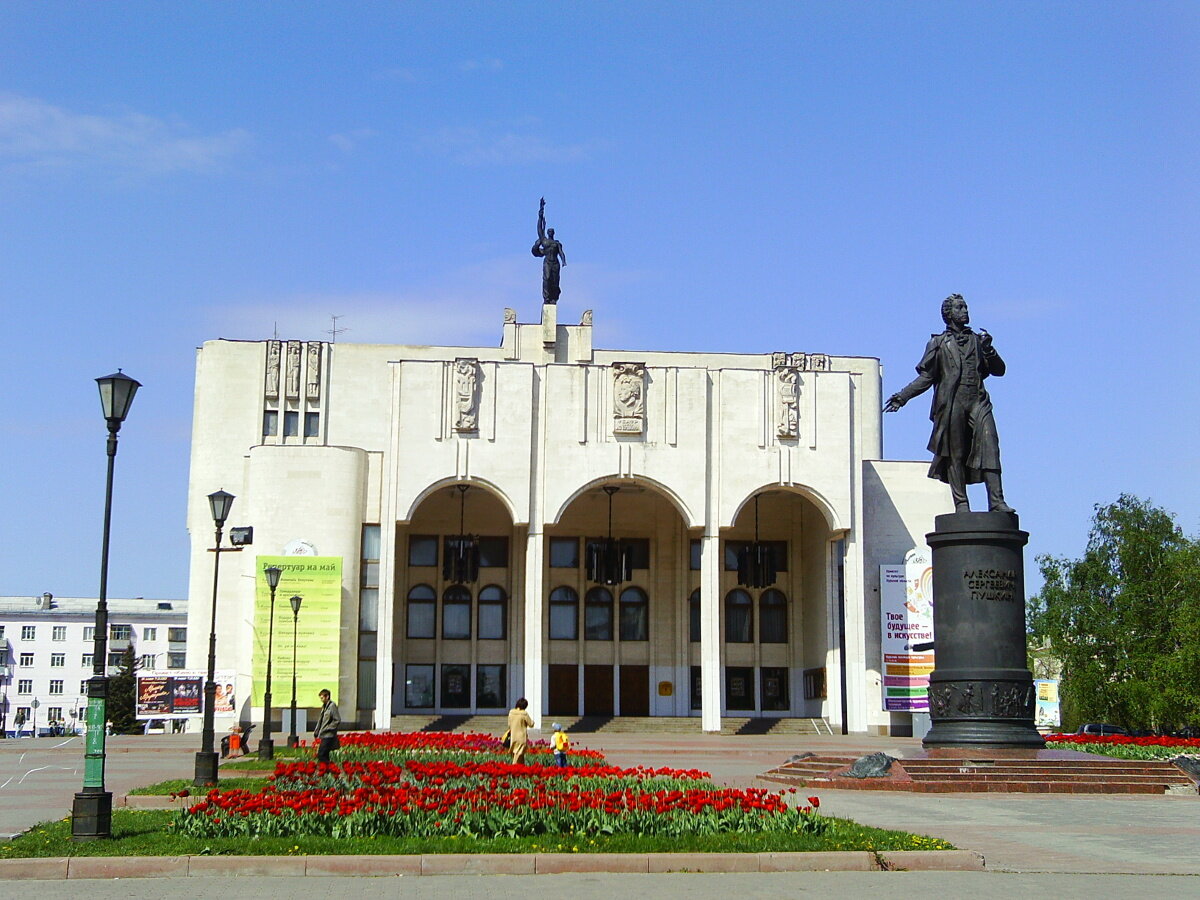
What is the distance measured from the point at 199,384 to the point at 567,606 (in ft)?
61.2

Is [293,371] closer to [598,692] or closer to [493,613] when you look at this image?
[493,613]

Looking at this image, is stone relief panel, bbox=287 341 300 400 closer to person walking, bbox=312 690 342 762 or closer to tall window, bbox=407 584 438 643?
tall window, bbox=407 584 438 643

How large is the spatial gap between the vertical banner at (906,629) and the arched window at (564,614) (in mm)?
12651

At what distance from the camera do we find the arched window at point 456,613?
185 feet

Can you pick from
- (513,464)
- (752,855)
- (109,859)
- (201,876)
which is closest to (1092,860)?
(752,855)

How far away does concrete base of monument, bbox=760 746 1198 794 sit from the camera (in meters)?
19.7

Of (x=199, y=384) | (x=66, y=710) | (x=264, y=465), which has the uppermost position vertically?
(x=199, y=384)

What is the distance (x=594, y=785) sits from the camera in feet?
60.3

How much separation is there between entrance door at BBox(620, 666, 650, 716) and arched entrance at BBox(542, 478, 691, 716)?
41mm

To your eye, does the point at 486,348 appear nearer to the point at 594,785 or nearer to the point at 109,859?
the point at 594,785

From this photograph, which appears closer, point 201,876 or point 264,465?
point 201,876

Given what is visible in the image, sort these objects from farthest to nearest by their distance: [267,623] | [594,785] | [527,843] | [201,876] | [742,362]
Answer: [742,362] → [267,623] → [594,785] → [527,843] → [201,876]

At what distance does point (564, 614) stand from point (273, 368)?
16.4m

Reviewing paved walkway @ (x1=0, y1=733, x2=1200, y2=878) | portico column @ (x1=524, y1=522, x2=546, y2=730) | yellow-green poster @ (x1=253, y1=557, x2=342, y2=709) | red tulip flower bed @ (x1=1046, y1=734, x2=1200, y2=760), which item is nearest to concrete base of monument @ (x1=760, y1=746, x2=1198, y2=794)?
paved walkway @ (x1=0, y1=733, x2=1200, y2=878)
